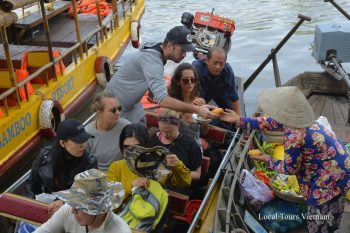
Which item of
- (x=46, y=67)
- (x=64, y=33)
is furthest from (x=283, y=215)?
(x=64, y=33)

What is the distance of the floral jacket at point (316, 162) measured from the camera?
11.4ft

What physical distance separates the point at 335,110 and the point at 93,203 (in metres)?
5.61

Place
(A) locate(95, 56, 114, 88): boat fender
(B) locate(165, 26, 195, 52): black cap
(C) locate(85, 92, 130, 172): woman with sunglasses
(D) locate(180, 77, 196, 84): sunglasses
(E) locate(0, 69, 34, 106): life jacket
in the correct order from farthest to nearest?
(A) locate(95, 56, 114, 88): boat fender → (E) locate(0, 69, 34, 106): life jacket → (D) locate(180, 77, 196, 84): sunglasses → (B) locate(165, 26, 195, 52): black cap → (C) locate(85, 92, 130, 172): woman with sunglasses

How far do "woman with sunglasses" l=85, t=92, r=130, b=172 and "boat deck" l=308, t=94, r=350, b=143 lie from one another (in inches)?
131

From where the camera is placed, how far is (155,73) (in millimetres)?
4191

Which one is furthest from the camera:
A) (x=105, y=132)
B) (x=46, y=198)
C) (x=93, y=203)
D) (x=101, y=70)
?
(x=101, y=70)

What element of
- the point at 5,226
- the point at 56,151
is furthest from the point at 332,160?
the point at 5,226

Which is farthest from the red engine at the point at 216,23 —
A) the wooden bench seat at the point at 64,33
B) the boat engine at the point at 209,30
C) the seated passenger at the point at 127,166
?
the seated passenger at the point at 127,166

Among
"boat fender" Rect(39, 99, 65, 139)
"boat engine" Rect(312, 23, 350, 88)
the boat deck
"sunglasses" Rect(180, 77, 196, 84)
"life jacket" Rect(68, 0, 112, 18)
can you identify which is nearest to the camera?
"sunglasses" Rect(180, 77, 196, 84)

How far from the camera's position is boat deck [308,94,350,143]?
6369 mm

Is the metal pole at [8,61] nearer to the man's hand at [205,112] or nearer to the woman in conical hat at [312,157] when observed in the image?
the man's hand at [205,112]

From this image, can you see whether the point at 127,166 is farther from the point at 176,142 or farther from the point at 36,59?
the point at 36,59

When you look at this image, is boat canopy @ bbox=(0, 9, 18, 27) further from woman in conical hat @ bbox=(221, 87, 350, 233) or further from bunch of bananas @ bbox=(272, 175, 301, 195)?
bunch of bananas @ bbox=(272, 175, 301, 195)

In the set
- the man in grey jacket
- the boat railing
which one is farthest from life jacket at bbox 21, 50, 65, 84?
the man in grey jacket
